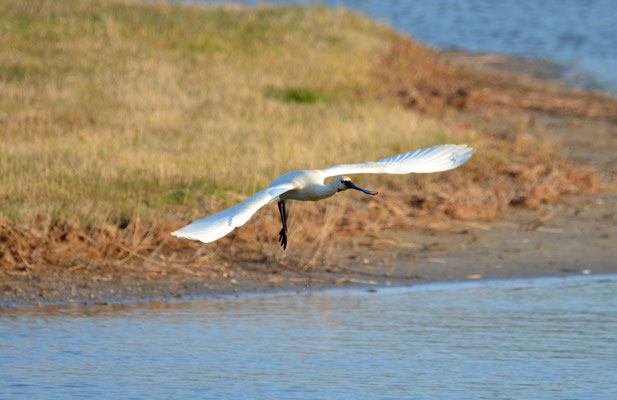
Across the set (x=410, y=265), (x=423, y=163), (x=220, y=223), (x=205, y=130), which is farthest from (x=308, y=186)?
(x=205, y=130)

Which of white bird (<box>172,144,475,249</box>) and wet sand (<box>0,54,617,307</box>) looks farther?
wet sand (<box>0,54,617,307</box>)

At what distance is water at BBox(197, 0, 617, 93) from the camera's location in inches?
1093

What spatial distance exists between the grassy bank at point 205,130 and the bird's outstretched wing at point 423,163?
2233 mm

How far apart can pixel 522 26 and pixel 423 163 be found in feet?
91.6

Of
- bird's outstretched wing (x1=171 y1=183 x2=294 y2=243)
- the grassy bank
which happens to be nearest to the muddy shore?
the grassy bank

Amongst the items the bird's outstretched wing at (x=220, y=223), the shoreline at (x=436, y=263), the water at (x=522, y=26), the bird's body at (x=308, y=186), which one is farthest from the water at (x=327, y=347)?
the water at (x=522, y=26)

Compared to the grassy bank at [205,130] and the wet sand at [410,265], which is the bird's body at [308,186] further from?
the grassy bank at [205,130]

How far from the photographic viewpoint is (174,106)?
45.0ft

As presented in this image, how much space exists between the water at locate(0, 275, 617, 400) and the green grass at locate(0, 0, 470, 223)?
1477mm

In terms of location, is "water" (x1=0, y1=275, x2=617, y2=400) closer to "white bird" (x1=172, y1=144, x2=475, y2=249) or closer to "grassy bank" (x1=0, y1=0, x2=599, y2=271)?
"grassy bank" (x1=0, y1=0, x2=599, y2=271)

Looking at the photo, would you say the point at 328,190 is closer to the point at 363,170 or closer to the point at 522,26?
the point at 363,170

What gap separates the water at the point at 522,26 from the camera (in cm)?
2775

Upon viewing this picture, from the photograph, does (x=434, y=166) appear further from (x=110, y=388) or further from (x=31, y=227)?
(x=31, y=227)

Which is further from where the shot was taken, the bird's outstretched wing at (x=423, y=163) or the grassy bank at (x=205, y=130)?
the grassy bank at (x=205, y=130)
